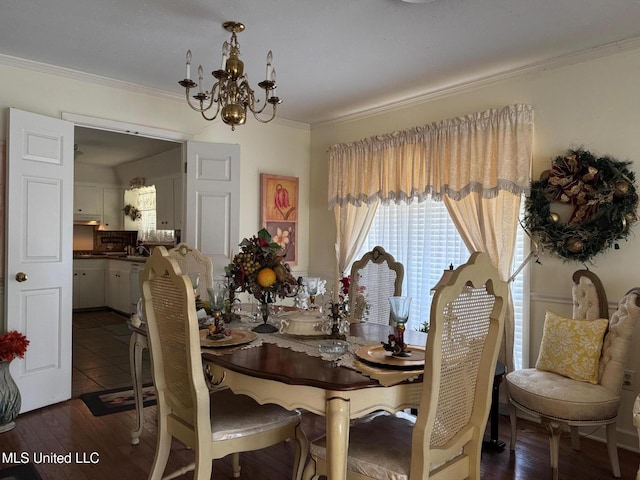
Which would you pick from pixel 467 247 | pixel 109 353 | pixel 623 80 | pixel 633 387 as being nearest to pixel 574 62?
pixel 623 80

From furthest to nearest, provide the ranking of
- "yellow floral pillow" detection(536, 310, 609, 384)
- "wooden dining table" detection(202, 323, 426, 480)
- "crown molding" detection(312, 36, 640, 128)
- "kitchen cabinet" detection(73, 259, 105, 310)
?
"kitchen cabinet" detection(73, 259, 105, 310)
"crown molding" detection(312, 36, 640, 128)
"yellow floral pillow" detection(536, 310, 609, 384)
"wooden dining table" detection(202, 323, 426, 480)

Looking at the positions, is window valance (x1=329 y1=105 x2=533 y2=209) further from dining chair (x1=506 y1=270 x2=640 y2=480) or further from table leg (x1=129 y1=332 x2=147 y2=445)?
table leg (x1=129 y1=332 x2=147 y2=445)

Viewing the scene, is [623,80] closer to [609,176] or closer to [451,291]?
[609,176]

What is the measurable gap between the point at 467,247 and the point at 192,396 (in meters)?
2.59

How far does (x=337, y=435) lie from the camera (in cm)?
161

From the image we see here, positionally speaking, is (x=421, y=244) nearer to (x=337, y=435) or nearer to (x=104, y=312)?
(x=337, y=435)

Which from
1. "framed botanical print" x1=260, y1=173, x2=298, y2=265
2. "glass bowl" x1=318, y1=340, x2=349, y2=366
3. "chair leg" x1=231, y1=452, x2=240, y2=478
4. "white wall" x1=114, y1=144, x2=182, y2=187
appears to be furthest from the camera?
"white wall" x1=114, y1=144, x2=182, y2=187

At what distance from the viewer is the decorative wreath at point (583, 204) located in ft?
9.44

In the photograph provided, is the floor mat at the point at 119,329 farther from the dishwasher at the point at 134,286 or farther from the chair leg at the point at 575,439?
the chair leg at the point at 575,439

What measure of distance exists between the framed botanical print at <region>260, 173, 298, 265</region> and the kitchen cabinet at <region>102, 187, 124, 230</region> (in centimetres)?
462

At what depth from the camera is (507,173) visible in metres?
3.42

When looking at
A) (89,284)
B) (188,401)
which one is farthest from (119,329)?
(188,401)

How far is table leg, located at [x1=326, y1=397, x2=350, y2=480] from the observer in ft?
5.28

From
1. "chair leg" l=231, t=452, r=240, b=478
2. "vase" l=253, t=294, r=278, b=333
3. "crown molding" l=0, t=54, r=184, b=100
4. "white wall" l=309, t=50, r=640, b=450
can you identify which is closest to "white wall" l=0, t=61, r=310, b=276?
"crown molding" l=0, t=54, r=184, b=100
